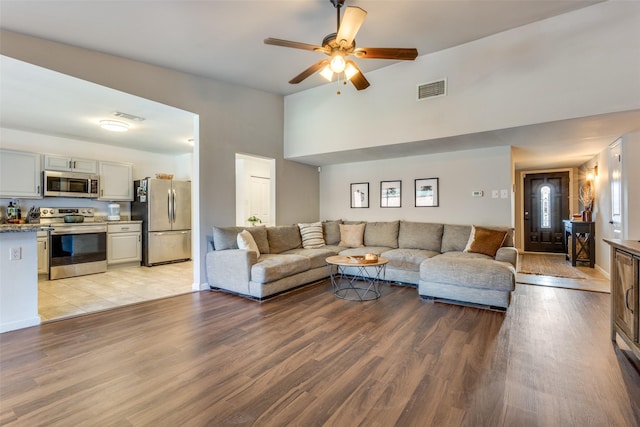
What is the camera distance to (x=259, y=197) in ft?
23.5

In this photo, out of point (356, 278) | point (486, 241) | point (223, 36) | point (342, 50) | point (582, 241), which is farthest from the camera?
point (582, 241)

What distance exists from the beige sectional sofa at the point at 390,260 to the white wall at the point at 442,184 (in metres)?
0.33

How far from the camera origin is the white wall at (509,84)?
9.93ft

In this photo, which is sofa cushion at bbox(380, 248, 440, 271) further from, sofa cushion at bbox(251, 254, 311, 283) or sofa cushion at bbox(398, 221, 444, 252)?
sofa cushion at bbox(251, 254, 311, 283)

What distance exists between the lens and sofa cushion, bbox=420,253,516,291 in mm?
3260

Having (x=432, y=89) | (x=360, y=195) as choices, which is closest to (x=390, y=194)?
(x=360, y=195)

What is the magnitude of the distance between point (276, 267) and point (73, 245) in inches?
156

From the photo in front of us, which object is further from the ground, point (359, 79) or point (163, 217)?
point (359, 79)

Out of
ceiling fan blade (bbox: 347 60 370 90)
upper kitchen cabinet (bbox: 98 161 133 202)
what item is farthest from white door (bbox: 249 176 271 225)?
ceiling fan blade (bbox: 347 60 370 90)

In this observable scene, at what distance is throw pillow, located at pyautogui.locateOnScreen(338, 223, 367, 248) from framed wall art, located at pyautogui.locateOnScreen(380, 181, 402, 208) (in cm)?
61

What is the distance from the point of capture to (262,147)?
5.21 metres

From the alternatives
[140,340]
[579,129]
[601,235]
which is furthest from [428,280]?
[601,235]

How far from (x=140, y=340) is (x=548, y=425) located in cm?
293

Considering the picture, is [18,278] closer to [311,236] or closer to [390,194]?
[311,236]
